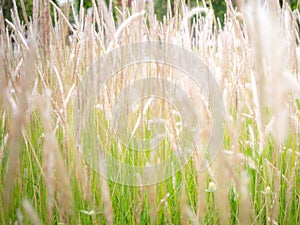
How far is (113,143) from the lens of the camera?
1.05 m

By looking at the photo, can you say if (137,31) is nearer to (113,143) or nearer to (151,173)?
(113,143)

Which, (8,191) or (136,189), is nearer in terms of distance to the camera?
(8,191)

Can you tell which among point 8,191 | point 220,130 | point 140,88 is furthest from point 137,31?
point 8,191

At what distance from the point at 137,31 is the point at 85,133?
1.18ft

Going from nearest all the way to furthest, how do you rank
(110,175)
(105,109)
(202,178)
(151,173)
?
(202,178), (151,173), (110,175), (105,109)

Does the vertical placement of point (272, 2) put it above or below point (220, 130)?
above

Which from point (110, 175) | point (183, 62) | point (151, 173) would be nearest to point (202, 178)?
point (151, 173)

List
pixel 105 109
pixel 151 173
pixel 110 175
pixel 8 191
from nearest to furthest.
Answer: pixel 8 191 → pixel 151 173 → pixel 110 175 → pixel 105 109

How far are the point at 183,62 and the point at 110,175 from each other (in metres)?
0.37

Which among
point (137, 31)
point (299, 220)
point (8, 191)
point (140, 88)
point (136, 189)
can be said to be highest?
point (137, 31)

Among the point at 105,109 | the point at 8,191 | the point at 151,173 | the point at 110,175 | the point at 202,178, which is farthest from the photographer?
the point at 105,109

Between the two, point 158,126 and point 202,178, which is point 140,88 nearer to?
point 158,126

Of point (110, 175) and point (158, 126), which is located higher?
point (158, 126)

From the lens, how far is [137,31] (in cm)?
108
